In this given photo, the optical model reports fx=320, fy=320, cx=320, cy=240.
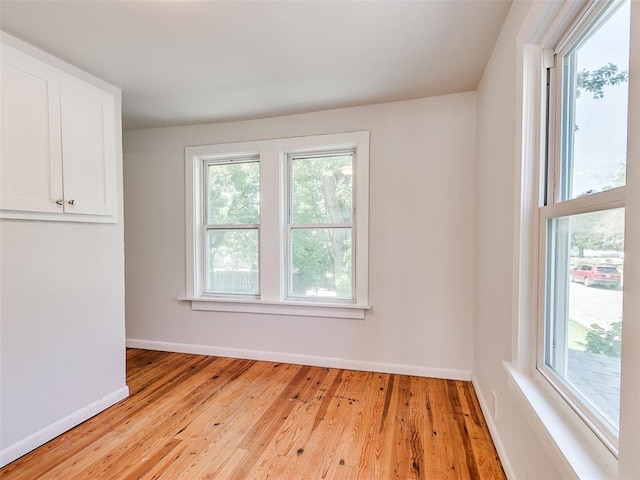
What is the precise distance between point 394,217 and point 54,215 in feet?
7.86

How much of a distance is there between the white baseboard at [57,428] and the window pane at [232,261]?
1.21 m

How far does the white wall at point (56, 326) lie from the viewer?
1.74 metres

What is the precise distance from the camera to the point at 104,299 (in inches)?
89.8

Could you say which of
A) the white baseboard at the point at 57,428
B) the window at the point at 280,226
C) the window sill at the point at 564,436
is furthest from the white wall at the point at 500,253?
the white baseboard at the point at 57,428

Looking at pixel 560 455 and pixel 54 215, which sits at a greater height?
pixel 54 215

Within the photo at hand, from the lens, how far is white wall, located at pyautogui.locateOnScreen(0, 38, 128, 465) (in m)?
1.74

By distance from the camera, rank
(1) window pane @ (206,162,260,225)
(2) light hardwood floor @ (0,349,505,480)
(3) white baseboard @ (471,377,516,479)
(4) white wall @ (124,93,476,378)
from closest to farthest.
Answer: (3) white baseboard @ (471,377,516,479) < (2) light hardwood floor @ (0,349,505,480) < (4) white wall @ (124,93,476,378) < (1) window pane @ (206,162,260,225)

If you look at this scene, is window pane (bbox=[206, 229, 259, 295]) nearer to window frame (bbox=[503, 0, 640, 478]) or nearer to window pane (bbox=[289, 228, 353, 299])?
window pane (bbox=[289, 228, 353, 299])

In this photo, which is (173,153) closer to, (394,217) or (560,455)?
(394,217)

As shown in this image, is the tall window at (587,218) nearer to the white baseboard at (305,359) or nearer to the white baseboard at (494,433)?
the white baseboard at (494,433)

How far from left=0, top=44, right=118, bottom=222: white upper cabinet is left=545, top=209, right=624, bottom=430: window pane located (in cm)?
261

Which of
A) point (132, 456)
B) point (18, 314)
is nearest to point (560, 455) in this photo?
point (132, 456)

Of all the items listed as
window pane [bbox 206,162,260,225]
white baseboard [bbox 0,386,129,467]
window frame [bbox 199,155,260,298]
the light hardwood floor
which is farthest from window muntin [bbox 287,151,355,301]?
white baseboard [bbox 0,386,129,467]

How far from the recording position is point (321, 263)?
3.04 metres
